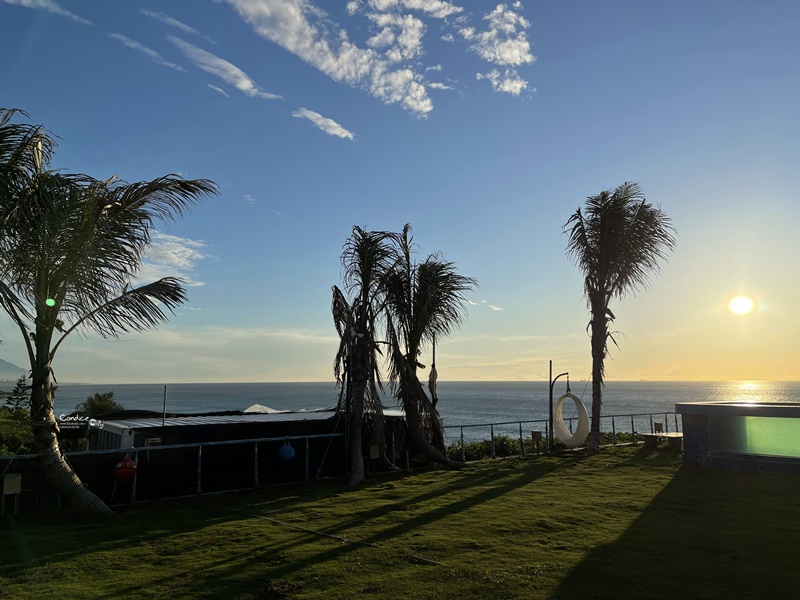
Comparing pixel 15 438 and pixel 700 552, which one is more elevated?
pixel 15 438

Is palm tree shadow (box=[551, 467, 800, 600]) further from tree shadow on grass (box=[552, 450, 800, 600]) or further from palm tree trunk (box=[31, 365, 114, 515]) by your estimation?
palm tree trunk (box=[31, 365, 114, 515])

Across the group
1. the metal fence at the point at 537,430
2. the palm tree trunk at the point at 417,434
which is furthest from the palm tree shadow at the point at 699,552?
the palm tree trunk at the point at 417,434

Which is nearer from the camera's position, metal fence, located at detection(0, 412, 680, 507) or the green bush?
metal fence, located at detection(0, 412, 680, 507)

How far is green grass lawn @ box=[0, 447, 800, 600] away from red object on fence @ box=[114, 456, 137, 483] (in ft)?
2.37

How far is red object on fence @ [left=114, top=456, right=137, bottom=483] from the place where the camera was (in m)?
11.1

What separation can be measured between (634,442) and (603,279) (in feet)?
24.7

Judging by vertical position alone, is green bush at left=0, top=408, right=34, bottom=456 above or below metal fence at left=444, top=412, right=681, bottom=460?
above

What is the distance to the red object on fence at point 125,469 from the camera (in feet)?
36.4

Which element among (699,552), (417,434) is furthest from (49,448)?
(699,552)

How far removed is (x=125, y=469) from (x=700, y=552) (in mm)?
10149

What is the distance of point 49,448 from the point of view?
1002 cm

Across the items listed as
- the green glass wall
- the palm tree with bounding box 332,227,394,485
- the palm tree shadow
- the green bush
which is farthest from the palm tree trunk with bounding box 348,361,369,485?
the green glass wall

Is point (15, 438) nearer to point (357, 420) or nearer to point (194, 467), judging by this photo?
point (194, 467)

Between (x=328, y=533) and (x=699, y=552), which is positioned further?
(x=328, y=533)
